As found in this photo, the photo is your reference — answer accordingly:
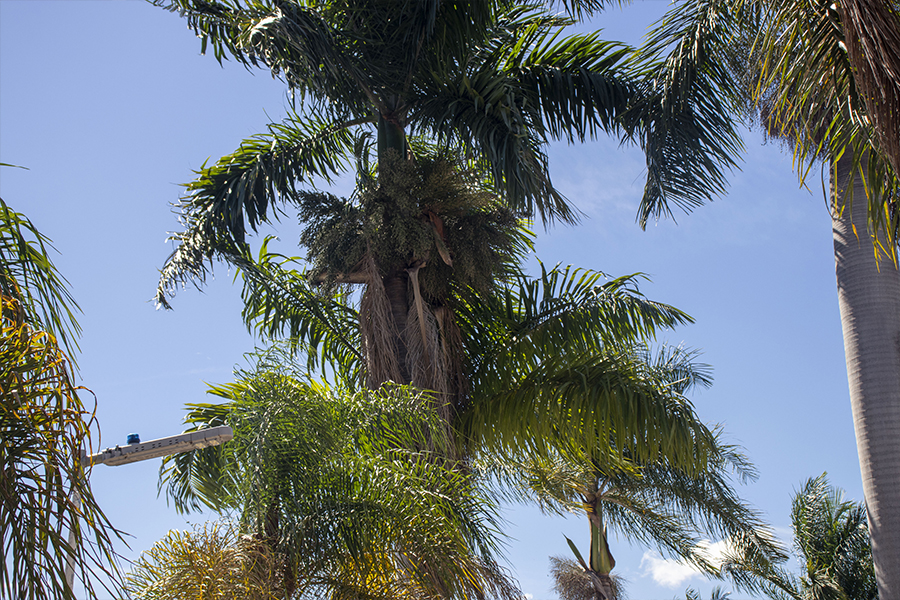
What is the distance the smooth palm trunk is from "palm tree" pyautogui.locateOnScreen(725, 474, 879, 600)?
714 cm

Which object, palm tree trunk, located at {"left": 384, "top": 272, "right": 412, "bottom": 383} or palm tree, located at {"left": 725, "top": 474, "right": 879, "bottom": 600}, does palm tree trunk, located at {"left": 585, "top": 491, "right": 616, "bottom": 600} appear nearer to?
palm tree, located at {"left": 725, "top": 474, "right": 879, "bottom": 600}

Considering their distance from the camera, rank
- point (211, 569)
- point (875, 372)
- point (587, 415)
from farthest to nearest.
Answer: point (587, 415) → point (875, 372) → point (211, 569)

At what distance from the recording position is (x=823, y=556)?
516 inches

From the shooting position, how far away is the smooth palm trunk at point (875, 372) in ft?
21.0

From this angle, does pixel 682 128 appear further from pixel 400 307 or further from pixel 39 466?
pixel 39 466

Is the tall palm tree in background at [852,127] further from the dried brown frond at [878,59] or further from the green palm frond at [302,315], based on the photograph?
the green palm frond at [302,315]

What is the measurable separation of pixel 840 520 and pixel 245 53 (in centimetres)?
1180

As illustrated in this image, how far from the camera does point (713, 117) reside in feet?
28.0

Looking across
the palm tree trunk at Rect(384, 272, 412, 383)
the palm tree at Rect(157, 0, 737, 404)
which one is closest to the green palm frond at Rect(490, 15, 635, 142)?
the palm tree at Rect(157, 0, 737, 404)

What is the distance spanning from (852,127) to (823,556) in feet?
37.8

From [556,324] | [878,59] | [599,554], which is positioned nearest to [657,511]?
[599,554]

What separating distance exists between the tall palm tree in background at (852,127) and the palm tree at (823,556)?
7.32 meters

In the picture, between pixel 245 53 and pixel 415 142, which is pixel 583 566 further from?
pixel 245 53

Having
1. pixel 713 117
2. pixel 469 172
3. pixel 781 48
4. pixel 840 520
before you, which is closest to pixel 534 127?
pixel 469 172
